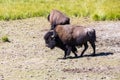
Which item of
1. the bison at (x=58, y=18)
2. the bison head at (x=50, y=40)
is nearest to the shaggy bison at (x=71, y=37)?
the bison head at (x=50, y=40)

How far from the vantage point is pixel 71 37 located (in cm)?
1425

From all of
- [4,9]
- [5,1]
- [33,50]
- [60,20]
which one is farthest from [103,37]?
[5,1]

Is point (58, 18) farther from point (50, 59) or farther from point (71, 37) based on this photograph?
point (50, 59)

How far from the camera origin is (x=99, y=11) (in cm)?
2239

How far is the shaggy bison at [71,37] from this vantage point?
14.1 meters

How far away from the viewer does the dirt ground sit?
472 inches

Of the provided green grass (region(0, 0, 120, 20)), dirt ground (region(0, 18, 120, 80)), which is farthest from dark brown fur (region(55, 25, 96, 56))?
green grass (region(0, 0, 120, 20))

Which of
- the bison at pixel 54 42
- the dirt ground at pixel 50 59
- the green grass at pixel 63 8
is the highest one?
the bison at pixel 54 42

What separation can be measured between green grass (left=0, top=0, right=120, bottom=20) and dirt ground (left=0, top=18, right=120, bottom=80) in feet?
8.44

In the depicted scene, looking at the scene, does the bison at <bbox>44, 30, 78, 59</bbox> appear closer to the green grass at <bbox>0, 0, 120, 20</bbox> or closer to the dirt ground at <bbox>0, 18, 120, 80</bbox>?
the dirt ground at <bbox>0, 18, 120, 80</bbox>

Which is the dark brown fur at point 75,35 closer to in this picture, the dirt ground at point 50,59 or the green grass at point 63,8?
the dirt ground at point 50,59

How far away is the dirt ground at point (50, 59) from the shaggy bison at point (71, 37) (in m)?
0.35

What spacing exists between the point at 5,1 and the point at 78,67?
15.6 meters

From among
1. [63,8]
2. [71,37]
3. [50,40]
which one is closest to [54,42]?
[50,40]
